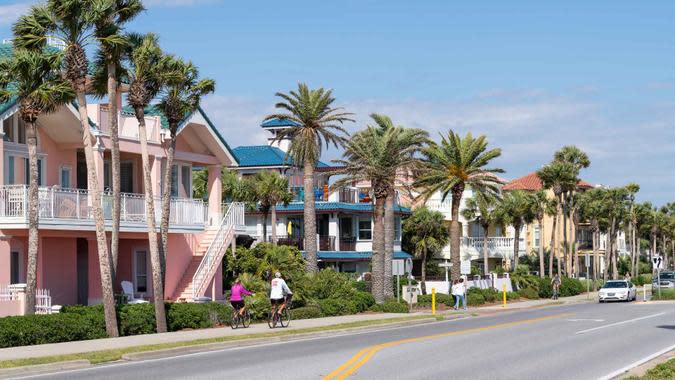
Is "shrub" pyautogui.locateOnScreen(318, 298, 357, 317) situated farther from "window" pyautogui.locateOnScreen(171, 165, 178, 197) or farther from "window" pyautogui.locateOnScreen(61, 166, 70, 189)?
"window" pyautogui.locateOnScreen(61, 166, 70, 189)

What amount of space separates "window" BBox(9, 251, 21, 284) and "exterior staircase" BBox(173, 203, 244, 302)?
7301mm

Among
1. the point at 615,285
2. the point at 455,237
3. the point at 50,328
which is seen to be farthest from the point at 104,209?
the point at 615,285

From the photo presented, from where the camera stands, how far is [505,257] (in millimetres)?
93812

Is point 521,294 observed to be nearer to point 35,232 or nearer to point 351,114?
point 351,114

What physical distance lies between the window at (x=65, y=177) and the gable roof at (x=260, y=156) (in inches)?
1406

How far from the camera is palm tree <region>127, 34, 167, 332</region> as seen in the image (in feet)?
104

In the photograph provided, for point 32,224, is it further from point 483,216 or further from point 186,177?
point 483,216

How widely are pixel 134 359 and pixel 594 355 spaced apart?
9.85 metres

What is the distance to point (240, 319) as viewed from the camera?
111 ft

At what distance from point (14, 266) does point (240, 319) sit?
8.15m

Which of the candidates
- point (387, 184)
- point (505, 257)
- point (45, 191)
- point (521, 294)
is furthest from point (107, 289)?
point (505, 257)

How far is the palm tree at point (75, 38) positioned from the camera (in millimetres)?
28828

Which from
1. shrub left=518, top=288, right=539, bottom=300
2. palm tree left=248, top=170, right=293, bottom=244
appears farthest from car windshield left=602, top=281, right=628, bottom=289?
palm tree left=248, top=170, right=293, bottom=244

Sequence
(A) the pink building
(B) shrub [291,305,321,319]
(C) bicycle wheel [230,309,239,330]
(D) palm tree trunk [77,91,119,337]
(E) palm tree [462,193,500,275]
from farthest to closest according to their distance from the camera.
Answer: (E) palm tree [462,193,500,275] < (B) shrub [291,305,321,319] < (A) the pink building < (C) bicycle wheel [230,309,239,330] < (D) palm tree trunk [77,91,119,337]
